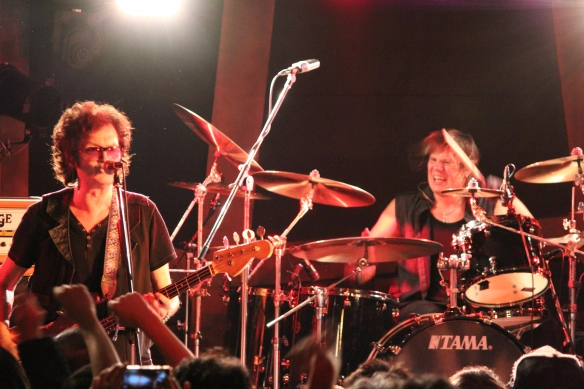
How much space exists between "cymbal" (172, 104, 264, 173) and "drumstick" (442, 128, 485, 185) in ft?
6.49

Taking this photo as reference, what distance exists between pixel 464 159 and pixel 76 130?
→ 13.9 feet

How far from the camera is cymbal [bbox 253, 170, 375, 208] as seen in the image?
19.9 ft

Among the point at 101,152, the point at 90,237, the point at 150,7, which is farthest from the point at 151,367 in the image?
the point at 150,7

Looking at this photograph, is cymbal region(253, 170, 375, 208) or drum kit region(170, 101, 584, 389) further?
cymbal region(253, 170, 375, 208)

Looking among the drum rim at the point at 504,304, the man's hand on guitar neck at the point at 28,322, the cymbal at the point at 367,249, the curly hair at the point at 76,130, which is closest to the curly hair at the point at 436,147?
the cymbal at the point at 367,249

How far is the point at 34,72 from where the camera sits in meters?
7.17

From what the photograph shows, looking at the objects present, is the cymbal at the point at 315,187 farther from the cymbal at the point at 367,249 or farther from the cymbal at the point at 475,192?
the cymbal at the point at 475,192

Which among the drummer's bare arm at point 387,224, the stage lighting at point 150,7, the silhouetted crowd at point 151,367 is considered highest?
the stage lighting at point 150,7

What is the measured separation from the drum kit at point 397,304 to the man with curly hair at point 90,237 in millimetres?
1551

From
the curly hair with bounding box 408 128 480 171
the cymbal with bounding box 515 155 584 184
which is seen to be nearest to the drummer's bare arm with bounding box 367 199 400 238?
the curly hair with bounding box 408 128 480 171

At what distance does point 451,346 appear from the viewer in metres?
5.46

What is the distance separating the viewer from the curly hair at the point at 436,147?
7.30 meters

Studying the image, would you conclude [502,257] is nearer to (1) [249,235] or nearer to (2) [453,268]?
(2) [453,268]

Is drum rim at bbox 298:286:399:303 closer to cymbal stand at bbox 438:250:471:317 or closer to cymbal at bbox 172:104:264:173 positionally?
cymbal stand at bbox 438:250:471:317
